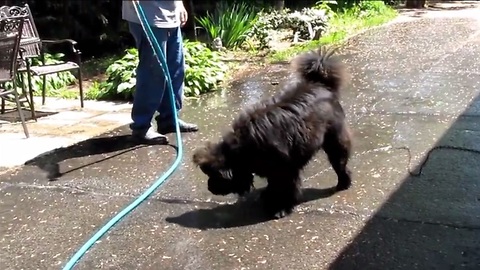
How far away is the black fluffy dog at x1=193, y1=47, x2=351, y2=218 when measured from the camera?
4004 millimetres

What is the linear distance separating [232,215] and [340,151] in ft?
2.75

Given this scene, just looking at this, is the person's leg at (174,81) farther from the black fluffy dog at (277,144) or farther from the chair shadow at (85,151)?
the black fluffy dog at (277,144)

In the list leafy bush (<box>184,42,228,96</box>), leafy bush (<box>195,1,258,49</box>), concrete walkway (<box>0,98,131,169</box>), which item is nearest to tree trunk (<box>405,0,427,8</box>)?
leafy bush (<box>195,1,258,49</box>)

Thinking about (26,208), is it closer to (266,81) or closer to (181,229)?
(181,229)

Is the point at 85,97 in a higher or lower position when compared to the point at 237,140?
lower

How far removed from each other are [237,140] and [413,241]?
1156mm

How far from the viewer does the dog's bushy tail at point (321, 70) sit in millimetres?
4457

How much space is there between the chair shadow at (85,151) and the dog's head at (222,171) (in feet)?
5.19

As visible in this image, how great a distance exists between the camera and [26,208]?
4566mm

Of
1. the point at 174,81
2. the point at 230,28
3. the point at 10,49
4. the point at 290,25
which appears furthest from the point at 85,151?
the point at 290,25

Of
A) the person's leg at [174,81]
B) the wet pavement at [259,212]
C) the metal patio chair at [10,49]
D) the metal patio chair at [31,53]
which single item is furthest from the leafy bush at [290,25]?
the metal patio chair at [10,49]

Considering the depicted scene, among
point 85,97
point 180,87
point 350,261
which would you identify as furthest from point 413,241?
point 85,97

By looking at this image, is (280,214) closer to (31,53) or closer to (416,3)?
(31,53)

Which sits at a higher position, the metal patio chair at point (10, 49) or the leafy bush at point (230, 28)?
the metal patio chair at point (10, 49)
